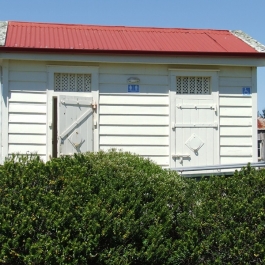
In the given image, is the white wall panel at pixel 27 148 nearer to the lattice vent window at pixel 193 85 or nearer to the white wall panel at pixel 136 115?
the white wall panel at pixel 136 115

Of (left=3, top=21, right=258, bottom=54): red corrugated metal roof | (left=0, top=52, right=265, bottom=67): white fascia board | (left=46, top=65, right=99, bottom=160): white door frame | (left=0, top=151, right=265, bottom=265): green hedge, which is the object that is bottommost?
(left=0, top=151, right=265, bottom=265): green hedge

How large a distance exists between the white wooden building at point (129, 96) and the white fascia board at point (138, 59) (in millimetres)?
19

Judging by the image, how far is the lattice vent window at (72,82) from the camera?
363 inches

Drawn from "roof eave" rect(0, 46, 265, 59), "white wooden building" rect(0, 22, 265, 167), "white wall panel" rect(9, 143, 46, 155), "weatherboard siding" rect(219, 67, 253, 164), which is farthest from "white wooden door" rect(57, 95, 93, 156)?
"weatherboard siding" rect(219, 67, 253, 164)

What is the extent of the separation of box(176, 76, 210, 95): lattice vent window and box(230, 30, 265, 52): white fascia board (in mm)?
1223

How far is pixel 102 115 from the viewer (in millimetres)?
9312

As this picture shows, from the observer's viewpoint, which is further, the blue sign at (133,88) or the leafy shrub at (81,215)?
the blue sign at (133,88)

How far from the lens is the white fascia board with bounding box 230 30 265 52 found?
979 cm

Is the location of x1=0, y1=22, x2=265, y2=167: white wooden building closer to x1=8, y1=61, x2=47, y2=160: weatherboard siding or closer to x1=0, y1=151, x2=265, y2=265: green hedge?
x1=8, y1=61, x2=47, y2=160: weatherboard siding

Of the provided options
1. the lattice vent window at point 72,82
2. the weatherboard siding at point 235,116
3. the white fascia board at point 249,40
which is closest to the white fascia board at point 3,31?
the lattice vent window at point 72,82

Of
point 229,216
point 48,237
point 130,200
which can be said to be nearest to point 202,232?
point 229,216

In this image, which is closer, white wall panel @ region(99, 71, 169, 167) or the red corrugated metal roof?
the red corrugated metal roof

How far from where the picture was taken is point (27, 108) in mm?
9070

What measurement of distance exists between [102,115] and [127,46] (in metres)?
1.45
